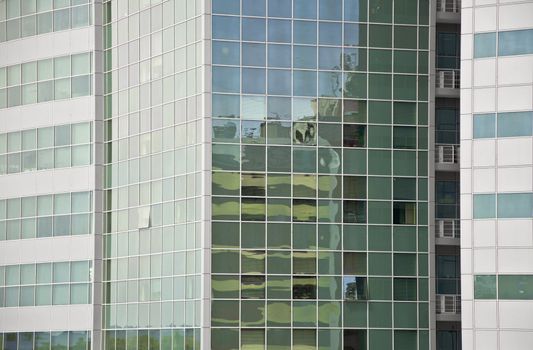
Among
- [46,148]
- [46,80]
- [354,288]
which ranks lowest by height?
[354,288]

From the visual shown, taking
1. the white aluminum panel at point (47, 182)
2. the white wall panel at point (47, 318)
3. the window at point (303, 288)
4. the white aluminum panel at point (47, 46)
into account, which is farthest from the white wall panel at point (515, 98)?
the white wall panel at point (47, 318)

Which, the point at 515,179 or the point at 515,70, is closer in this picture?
the point at 515,179

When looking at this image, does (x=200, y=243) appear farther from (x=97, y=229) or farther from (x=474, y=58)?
(x=474, y=58)

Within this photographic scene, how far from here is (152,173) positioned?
64.2 metres

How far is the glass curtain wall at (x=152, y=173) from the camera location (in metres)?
61.7

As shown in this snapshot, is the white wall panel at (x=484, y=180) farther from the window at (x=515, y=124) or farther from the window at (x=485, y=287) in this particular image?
the window at (x=485, y=287)

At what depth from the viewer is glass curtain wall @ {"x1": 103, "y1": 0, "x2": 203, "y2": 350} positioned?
61.7 metres

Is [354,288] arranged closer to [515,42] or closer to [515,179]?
[515,179]

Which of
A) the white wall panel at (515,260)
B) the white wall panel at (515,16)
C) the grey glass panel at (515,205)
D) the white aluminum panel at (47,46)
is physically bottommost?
the white wall panel at (515,260)

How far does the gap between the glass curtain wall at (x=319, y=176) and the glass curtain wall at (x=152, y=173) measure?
4.57 feet

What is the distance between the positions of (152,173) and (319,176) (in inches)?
321

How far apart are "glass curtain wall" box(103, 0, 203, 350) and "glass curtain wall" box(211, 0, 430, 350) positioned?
1.39 meters

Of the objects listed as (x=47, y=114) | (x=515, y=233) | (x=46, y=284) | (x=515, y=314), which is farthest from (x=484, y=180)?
(x=47, y=114)

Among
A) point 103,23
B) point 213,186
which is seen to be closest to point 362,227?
point 213,186
